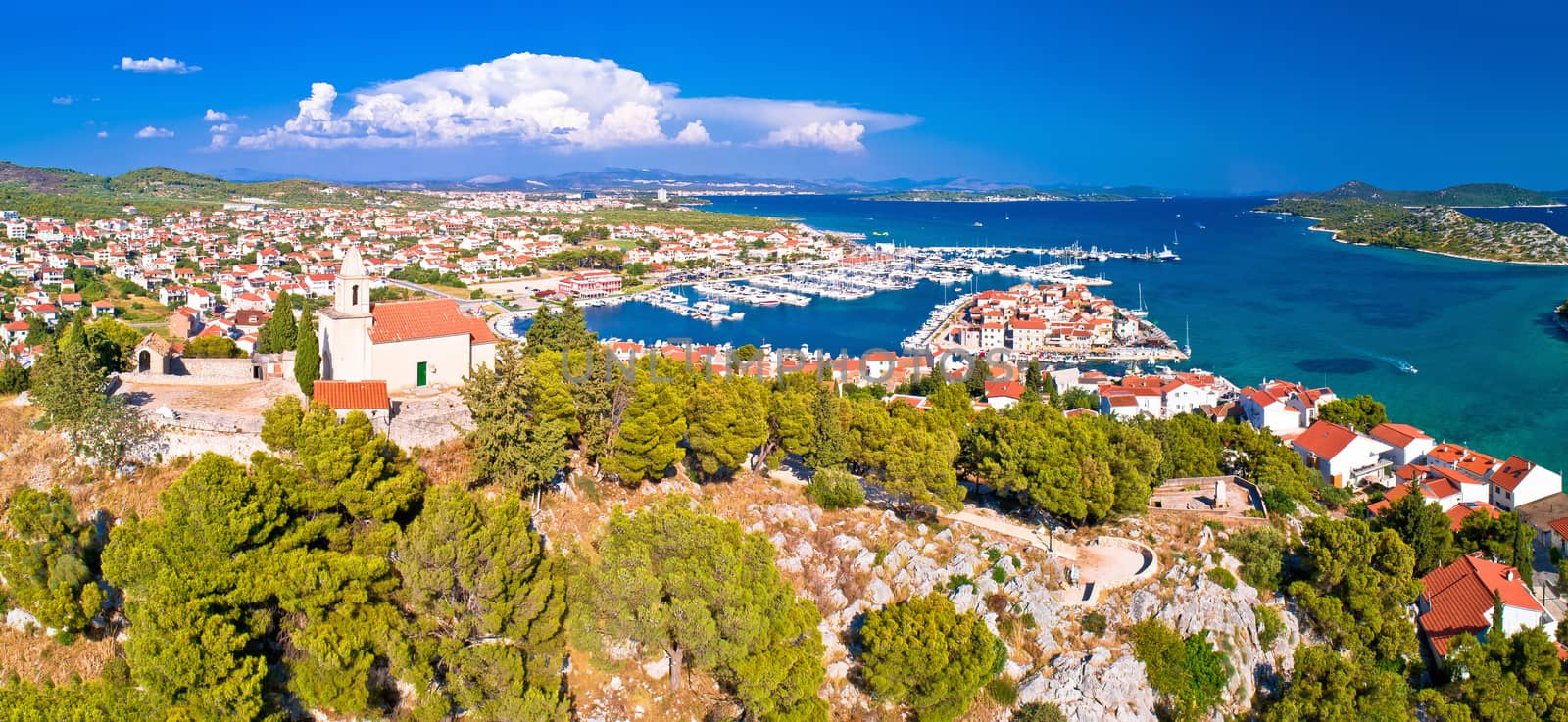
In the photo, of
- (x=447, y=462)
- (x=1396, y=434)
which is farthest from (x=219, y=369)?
(x=1396, y=434)

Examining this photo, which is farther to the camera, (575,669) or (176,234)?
(176,234)

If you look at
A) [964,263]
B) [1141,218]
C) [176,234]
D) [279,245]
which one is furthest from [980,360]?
[1141,218]

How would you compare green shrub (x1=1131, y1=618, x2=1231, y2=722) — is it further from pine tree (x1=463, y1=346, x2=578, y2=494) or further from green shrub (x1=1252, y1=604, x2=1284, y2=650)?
pine tree (x1=463, y1=346, x2=578, y2=494)

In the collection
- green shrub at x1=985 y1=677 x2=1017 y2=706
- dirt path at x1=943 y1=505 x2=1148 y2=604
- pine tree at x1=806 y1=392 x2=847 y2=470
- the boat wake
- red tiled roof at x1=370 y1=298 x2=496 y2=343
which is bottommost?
green shrub at x1=985 y1=677 x2=1017 y2=706

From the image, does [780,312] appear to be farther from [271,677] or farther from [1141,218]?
[1141,218]

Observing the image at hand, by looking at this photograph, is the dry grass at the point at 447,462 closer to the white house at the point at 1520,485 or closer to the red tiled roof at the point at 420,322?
the red tiled roof at the point at 420,322

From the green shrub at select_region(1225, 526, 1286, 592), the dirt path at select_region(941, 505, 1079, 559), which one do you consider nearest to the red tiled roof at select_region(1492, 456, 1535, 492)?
the green shrub at select_region(1225, 526, 1286, 592)

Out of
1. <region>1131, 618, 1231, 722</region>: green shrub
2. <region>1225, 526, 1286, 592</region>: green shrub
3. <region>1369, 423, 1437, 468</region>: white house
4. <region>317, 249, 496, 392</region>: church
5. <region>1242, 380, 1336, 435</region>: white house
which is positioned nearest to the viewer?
<region>1131, 618, 1231, 722</region>: green shrub
